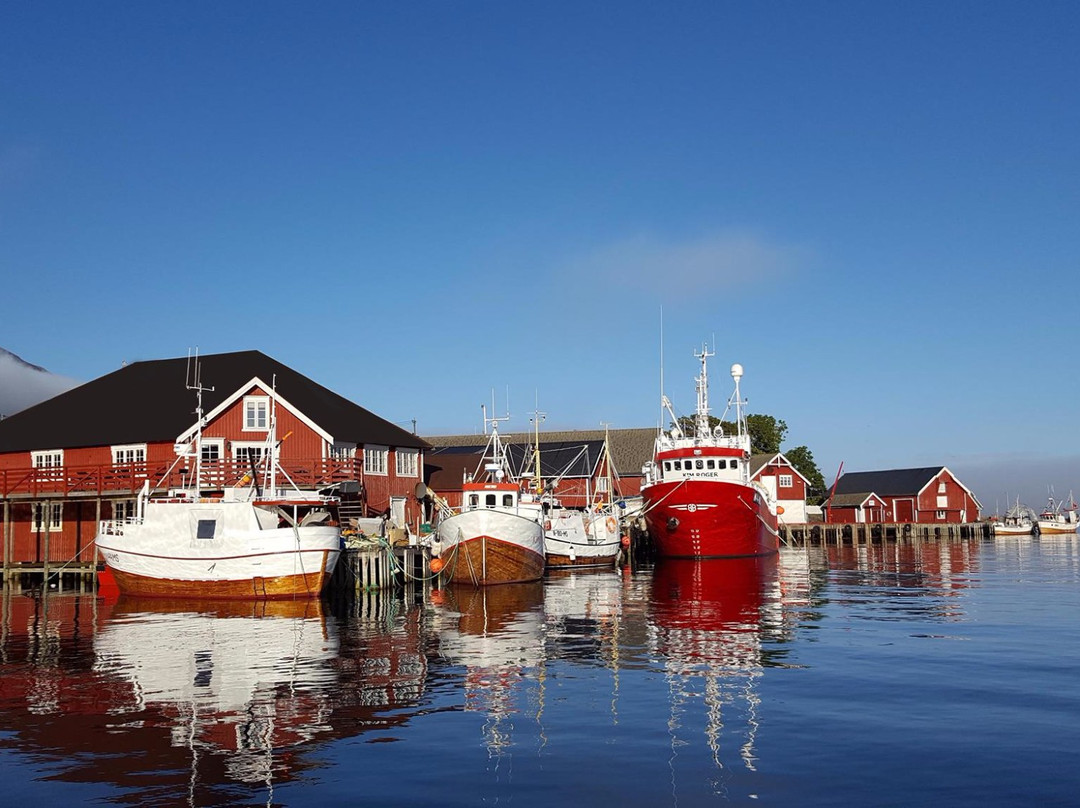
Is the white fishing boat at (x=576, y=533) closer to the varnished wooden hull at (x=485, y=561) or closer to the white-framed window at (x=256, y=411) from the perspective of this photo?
the varnished wooden hull at (x=485, y=561)

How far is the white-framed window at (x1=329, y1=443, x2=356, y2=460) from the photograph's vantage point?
50781 millimetres

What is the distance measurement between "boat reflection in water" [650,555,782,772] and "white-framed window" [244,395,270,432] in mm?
20022

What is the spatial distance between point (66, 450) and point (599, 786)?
147 ft

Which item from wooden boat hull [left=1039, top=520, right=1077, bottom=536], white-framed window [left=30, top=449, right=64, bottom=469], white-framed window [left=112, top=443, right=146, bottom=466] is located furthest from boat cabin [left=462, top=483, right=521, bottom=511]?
wooden boat hull [left=1039, top=520, right=1077, bottom=536]

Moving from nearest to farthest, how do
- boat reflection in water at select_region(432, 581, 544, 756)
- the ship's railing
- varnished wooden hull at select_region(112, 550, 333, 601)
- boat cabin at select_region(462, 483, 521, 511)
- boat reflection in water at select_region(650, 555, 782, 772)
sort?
1. boat reflection in water at select_region(650, 555, 782, 772)
2. boat reflection in water at select_region(432, 581, 544, 756)
3. varnished wooden hull at select_region(112, 550, 333, 601)
4. the ship's railing
5. boat cabin at select_region(462, 483, 521, 511)

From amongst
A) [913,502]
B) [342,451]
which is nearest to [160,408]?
[342,451]

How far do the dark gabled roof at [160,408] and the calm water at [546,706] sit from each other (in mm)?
17580

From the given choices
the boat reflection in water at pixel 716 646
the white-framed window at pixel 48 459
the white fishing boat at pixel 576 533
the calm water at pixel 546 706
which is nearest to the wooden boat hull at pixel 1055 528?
the white fishing boat at pixel 576 533

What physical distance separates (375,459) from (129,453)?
11881 millimetres

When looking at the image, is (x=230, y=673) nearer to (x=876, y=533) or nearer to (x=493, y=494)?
(x=493, y=494)

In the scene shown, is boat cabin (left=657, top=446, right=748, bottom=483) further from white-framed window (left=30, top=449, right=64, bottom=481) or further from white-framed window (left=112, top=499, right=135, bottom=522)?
white-framed window (left=30, top=449, right=64, bottom=481)

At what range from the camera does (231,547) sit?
37312mm

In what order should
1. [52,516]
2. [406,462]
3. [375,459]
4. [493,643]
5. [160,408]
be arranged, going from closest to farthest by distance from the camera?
[493,643] → [52,516] → [160,408] → [375,459] → [406,462]

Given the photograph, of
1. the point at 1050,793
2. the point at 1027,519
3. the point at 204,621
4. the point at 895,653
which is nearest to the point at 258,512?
the point at 204,621
